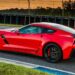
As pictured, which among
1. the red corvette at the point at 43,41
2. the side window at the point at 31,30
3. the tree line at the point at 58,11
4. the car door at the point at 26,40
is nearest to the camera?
the red corvette at the point at 43,41

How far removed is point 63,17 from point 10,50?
808 inches

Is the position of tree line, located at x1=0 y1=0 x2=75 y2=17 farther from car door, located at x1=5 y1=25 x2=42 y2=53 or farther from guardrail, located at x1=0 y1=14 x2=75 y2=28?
car door, located at x1=5 y1=25 x2=42 y2=53

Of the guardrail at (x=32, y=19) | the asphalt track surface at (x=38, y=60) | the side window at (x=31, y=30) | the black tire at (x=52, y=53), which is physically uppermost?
the side window at (x=31, y=30)

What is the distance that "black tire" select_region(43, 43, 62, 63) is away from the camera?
37.0 feet

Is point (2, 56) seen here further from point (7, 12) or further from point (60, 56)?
point (7, 12)

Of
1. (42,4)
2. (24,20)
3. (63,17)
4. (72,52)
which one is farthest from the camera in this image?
(42,4)

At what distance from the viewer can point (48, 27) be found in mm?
12094

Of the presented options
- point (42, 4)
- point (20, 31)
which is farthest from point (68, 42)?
point (42, 4)

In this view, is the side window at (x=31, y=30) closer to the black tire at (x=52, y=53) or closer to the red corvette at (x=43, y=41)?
the red corvette at (x=43, y=41)

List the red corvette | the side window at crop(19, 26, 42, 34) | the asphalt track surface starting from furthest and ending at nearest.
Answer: the side window at crop(19, 26, 42, 34) → the red corvette → the asphalt track surface

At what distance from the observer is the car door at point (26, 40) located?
12.0 metres

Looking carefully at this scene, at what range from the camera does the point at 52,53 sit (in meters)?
11.4

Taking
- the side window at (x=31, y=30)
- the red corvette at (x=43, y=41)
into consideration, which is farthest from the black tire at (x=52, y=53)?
the side window at (x=31, y=30)

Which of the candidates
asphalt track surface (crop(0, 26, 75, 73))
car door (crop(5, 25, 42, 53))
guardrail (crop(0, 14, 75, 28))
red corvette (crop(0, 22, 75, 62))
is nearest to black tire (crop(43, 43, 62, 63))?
red corvette (crop(0, 22, 75, 62))
